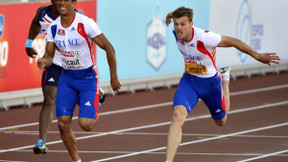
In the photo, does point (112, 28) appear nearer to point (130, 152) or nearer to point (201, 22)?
point (201, 22)

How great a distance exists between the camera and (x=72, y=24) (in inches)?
369

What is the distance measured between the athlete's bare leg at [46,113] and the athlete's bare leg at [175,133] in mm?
2174

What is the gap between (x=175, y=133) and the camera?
934 cm

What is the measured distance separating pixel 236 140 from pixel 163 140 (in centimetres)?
127

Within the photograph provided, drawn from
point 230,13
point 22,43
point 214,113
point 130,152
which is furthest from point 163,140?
point 230,13

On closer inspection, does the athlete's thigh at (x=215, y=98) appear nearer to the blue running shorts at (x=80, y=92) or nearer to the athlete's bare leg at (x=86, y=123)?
the blue running shorts at (x=80, y=92)

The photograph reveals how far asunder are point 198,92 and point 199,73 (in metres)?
0.27

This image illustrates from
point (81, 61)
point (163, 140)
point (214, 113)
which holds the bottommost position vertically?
point (163, 140)

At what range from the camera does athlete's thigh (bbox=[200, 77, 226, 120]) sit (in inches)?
402

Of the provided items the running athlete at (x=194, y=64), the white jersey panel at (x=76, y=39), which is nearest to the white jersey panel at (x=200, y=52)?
the running athlete at (x=194, y=64)

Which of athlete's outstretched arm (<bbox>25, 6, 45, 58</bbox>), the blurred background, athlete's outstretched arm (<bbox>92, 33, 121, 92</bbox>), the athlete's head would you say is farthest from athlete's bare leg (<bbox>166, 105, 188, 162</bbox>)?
the blurred background

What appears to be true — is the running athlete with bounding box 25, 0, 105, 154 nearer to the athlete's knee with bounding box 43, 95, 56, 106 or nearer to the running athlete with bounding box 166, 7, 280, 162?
the athlete's knee with bounding box 43, 95, 56, 106

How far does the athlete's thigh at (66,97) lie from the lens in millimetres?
9477

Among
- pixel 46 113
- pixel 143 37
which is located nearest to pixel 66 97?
pixel 46 113
